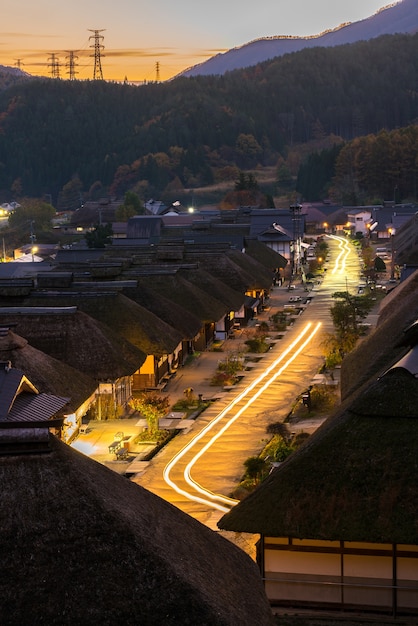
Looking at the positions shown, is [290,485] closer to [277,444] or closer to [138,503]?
[138,503]

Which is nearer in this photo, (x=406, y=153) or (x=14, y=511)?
(x=14, y=511)

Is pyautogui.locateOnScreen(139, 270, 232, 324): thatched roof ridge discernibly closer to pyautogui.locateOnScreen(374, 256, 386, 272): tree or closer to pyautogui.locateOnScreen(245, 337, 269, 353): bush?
pyautogui.locateOnScreen(245, 337, 269, 353): bush

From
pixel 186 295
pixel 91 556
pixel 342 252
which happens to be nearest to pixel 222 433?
pixel 186 295

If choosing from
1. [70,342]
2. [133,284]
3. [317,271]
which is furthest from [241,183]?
[70,342]

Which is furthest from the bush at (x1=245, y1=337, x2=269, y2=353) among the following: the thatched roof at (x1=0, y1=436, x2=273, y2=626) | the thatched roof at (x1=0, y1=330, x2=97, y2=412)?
the thatched roof at (x1=0, y1=436, x2=273, y2=626)

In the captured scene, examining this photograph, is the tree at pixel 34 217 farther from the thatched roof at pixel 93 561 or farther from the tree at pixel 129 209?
the thatched roof at pixel 93 561

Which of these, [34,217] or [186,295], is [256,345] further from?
[34,217]

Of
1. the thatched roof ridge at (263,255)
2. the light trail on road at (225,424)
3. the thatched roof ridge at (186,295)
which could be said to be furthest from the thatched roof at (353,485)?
the thatched roof ridge at (263,255)
